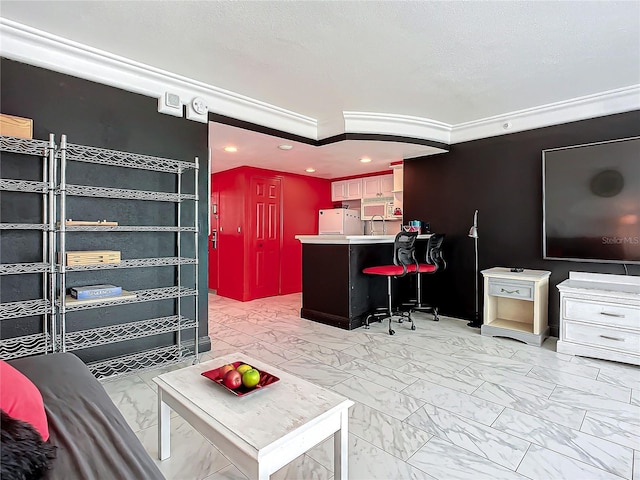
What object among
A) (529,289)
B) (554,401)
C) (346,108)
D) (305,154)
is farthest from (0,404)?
(305,154)

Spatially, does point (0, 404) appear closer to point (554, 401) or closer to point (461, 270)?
point (554, 401)

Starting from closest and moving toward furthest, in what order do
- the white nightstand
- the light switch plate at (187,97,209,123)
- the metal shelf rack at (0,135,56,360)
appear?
the metal shelf rack at (0,135,56,360)
the light switch plate at (187,97,209,123)
the white nightstand

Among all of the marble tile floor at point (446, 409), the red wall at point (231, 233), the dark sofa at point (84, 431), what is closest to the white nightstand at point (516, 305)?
the marble tile floor at point (446, 409)

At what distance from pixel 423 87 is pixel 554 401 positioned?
2758 millimetres

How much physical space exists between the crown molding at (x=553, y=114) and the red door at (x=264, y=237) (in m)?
3.15

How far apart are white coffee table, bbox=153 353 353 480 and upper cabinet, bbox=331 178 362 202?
17.6 ft

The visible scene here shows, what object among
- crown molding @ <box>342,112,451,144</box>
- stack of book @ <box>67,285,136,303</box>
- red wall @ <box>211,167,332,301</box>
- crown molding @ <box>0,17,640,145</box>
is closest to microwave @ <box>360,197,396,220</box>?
red wall @ <box>211,167,332,301</box>

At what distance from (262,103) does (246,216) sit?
2.47m

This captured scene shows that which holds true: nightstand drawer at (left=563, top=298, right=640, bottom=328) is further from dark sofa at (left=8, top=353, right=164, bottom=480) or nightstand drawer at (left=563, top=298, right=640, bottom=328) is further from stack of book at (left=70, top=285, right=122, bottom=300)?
stack of book at (left=70, top=285, right=122, bottom=300)

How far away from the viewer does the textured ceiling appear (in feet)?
7.06

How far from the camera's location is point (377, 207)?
631 centimetres

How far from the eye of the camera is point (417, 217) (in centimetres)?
505

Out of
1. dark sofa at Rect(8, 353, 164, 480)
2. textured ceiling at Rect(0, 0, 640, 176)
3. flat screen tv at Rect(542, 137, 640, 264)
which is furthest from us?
flat screen tv at Rect(542, 137, 640, 264)

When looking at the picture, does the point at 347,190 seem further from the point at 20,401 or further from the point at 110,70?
the point at 20,401
